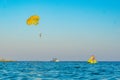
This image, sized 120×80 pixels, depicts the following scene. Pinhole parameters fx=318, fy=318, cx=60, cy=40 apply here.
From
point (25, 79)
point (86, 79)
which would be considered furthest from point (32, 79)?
point (86, 79)

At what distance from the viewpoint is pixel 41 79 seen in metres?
50.4

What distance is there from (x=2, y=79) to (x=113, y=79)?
1814 centimetres

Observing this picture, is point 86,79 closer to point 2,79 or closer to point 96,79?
point 96,79

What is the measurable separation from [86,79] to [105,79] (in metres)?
3.17

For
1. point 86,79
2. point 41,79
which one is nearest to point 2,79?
point 41,79

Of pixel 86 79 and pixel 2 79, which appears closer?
pixel 2 79

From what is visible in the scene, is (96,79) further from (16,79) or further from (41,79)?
(16,79)

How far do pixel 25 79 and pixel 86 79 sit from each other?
34.1 feet

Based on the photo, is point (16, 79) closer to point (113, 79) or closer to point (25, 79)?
point (25, 79)

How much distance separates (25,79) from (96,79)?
1176cm

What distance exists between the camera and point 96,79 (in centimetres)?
5272

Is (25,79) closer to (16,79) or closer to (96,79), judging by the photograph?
(16,79)

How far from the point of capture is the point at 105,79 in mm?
52688

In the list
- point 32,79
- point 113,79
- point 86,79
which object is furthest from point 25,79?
point 113,79
